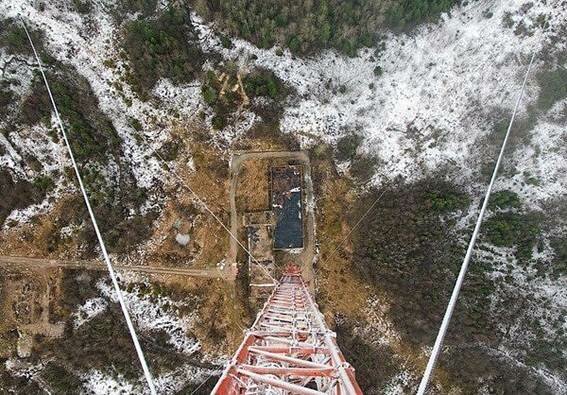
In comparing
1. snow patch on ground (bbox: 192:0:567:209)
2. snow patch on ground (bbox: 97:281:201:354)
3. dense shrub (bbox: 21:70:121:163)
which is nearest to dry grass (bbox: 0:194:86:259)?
dense shrub (bbox: 21:70:121:163)

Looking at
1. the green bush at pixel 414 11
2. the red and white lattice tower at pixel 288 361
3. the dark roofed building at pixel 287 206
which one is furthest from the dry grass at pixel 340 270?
the green bush at pixel 414 11

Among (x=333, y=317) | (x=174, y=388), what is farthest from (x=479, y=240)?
(x=174, y=388)

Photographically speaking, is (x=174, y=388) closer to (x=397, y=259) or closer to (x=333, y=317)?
(x=333, y=317)

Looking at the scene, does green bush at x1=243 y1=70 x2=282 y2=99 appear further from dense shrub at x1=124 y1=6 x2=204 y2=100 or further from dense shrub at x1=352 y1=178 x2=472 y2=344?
dense shrub at x1=352 y1=178 x2=472 y2=344

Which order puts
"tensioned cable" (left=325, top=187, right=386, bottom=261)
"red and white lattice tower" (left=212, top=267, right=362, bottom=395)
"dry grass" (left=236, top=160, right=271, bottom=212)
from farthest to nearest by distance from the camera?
1. "dry grass" (left=236, top=160, right=271, bottom=212)
2. "tensioned cable" (left=325, top=187, right=386, bottom=261)
3. "red and white lattice tower" (left=212, top=267, right=362, bottom=395)

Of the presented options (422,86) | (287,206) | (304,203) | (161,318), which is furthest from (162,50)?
(422,86)

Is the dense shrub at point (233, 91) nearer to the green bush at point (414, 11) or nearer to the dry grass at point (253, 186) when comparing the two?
the dry grass at point (253, 186)
